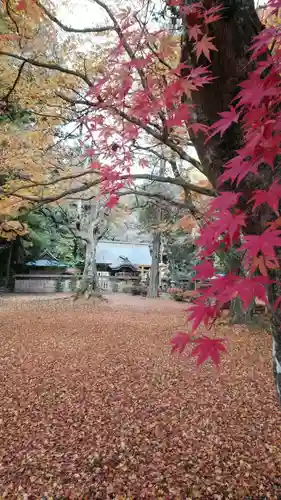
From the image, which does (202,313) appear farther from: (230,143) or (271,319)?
(230,143)

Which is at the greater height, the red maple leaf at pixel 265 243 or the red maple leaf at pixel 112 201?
the red maple leaf at pixel 112 201

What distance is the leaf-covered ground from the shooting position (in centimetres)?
A: 255

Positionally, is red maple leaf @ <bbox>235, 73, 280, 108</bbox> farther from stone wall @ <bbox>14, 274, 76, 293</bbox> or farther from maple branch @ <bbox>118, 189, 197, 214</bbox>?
stone wall @ <bbox>14, 274, 76, 293</bbox>

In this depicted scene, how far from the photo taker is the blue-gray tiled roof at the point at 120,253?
2571cm

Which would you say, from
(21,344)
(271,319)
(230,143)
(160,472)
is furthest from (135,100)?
(21,344)

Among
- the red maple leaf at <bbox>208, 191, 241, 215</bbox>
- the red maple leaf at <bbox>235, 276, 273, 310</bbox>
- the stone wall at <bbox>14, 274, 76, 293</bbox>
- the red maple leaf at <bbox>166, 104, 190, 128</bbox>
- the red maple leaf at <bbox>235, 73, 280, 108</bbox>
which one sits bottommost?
the stone wall at <bbox>14, 274, 76, 293</bbox>

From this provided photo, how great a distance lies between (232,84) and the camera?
191 cm

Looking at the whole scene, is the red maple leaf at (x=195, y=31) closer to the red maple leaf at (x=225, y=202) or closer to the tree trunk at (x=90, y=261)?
the red maple leaf at (x=225, y=202)

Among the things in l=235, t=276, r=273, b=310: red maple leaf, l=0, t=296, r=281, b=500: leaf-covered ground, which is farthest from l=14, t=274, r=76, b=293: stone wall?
l=235, t=276, r=273, b=310: red maple leaf

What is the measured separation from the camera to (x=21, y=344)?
6.83 m

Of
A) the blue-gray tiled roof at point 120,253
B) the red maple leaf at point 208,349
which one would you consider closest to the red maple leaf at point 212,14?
the red maple leaf at point 208,349

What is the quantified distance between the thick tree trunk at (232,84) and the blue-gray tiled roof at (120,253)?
929 inches

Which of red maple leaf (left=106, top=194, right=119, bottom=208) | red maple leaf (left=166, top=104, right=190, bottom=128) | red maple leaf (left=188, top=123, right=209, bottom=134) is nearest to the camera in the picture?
red maple leaf (left=188, top=123, right=209, bottom=134)

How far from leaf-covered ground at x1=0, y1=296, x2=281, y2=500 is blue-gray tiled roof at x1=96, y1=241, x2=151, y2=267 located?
61.9 ft
